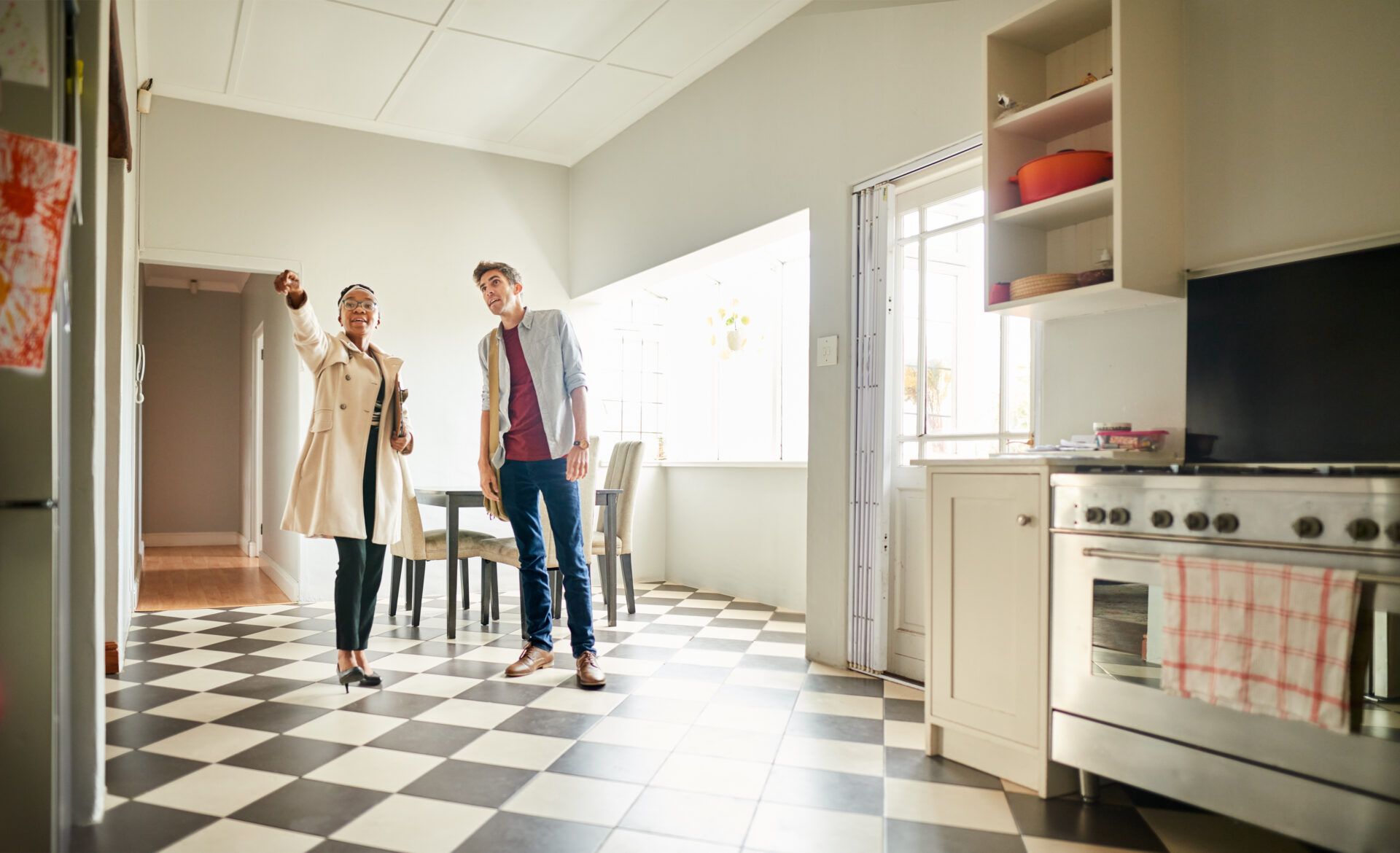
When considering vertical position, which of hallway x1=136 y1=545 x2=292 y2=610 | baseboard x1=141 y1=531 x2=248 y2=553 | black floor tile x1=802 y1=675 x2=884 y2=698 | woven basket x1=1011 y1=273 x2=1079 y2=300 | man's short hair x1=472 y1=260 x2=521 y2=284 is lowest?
baseboard x1=141 y1=531 x2=248 y2=553

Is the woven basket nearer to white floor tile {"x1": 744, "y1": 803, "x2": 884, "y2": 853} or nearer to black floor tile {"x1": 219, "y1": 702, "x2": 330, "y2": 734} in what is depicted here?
white floor tile {"x1": 744, "y1": 803, "x2": 884, "y2": 853}

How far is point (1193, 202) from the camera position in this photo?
2266mm

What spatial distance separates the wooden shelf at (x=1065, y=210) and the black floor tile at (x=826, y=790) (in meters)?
1.57

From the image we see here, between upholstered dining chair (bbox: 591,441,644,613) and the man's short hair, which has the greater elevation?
the man's short hair

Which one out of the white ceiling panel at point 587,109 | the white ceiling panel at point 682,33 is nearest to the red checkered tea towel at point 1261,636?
the white ceiling panel at point 682,33

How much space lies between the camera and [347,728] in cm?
256

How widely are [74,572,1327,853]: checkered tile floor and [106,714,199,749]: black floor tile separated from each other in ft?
0.03

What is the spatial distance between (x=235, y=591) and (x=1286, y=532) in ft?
17.7

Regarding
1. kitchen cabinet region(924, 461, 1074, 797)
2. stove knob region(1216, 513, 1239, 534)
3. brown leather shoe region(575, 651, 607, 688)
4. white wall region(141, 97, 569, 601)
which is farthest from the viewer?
white wall region(141, 97, 569, 601)

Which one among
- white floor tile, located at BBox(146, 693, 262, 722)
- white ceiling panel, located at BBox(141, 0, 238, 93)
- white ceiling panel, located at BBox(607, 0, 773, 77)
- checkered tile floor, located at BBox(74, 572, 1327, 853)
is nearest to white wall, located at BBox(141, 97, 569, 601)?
white ceiling panel, located at BBox(141, 0, 238, 93)

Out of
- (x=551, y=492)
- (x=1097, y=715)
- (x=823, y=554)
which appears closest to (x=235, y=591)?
(x=551, y=492)

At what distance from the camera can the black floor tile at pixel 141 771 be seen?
2055 millimetres

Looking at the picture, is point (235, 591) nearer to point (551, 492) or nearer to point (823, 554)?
point (551, 492)

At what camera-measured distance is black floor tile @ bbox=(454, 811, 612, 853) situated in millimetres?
1752
